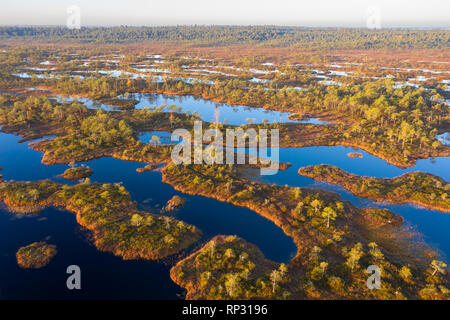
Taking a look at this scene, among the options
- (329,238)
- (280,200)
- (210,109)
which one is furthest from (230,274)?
(210,109)

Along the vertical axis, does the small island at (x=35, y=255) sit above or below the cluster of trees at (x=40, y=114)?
below

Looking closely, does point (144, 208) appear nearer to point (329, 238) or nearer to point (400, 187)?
point (329, 238)

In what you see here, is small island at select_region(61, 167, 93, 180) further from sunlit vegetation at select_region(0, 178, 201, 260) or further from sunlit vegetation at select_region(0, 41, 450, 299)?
sunlit vegetation at select_region(0, 178, 201, 260)

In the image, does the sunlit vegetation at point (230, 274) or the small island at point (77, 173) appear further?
the small island at point (77, 173)

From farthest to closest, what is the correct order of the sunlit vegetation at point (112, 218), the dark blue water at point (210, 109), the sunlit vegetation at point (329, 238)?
the dark blue water at point (210, 109), the sunlit vegetation at point (112, 218), the sunlit vegetation at point (329, 238)

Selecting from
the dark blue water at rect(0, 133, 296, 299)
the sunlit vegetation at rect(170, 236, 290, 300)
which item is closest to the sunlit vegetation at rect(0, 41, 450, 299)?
the sunlit vegetation at rect(170, 236, 290, 300)

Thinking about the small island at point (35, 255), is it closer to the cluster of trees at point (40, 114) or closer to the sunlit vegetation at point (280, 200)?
the sunlit vegetation at point (280, 200)

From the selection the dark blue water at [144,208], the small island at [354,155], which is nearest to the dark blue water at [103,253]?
the dark blue water at [144,208]
